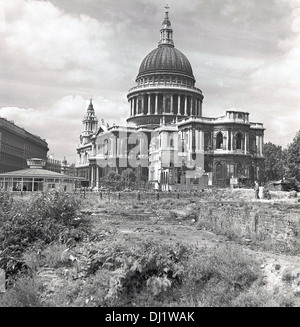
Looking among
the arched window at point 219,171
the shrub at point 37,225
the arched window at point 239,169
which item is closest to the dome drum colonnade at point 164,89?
the arched window at point 219,171

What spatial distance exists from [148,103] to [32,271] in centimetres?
8523

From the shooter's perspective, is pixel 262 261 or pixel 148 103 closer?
pixel 262 261

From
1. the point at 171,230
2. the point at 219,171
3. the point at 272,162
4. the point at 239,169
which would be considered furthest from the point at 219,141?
the point at 171,230

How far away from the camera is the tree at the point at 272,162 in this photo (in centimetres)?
9158

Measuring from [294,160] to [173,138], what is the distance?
29802mm

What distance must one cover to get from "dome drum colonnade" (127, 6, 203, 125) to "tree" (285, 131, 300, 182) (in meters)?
39.7

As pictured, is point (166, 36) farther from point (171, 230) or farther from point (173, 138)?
point (171, 230)

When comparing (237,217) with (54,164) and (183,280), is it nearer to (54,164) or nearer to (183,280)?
(183,280)

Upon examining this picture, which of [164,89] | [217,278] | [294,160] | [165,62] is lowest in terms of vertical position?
[217,278]

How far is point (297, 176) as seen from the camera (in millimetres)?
55281

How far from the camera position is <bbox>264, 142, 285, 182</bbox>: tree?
91.6 m

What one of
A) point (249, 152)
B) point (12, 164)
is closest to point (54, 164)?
point (12, 164)

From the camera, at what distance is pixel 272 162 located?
95.3 meters
